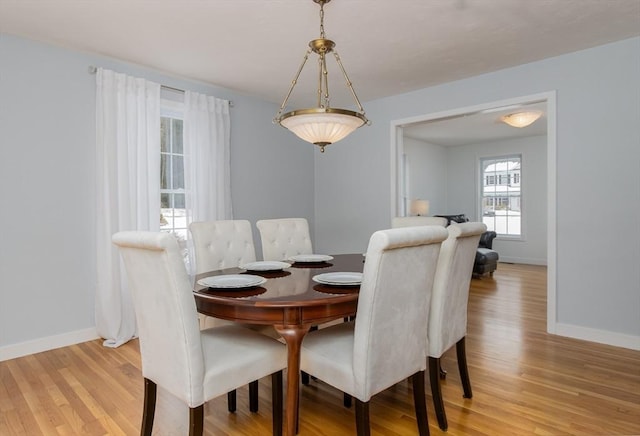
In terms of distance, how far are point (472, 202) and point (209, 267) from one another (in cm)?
680

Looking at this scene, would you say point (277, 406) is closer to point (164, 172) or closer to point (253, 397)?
point (253, 397)

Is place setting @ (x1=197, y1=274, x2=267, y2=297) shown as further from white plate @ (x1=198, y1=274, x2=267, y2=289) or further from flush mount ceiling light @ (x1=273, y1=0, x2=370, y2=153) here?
flush mount ceiling light @ (x1=273, y1=0, x2=370, y2=153)

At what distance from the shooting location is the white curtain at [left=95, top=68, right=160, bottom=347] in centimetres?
322

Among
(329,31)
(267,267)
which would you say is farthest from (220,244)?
(329,31)

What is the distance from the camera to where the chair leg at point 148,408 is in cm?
170

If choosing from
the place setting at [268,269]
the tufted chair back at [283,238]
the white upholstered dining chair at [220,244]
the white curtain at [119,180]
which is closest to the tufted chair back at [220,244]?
the white upholstered dining chair at [220,244]

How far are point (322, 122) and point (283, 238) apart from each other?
1.23 m

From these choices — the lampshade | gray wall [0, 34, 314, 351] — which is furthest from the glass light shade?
the lampshade

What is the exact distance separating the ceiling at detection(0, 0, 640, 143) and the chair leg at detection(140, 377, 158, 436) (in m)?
2.21

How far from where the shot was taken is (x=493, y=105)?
3.68 meters

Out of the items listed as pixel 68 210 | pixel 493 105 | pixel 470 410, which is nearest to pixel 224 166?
pixel 68 210

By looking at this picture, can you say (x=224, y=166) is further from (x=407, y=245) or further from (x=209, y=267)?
(x=407, y=245)

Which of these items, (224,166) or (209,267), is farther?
(224,166)

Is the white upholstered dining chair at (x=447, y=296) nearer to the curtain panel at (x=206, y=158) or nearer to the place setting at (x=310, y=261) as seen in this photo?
the place setting at (x=310, y=261)
